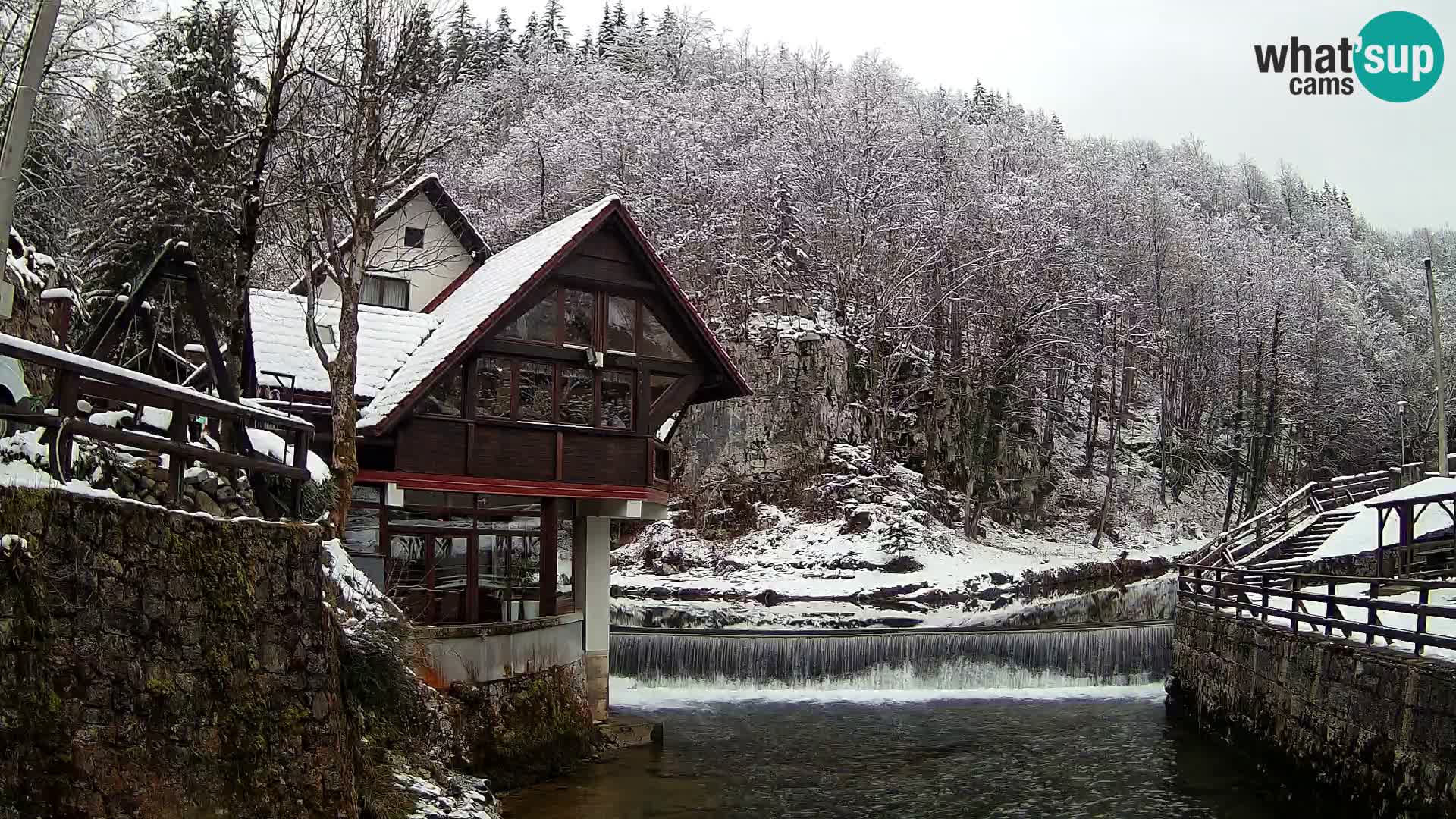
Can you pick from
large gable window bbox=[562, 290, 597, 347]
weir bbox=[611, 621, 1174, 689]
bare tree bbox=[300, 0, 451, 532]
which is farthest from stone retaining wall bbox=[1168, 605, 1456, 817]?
bare tree bbox=[300, 0, 451, 532]

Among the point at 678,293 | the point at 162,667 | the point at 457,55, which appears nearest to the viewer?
the point at 162,667

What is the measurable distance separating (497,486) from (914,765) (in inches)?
310

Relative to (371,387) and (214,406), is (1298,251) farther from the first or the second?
(214,406)

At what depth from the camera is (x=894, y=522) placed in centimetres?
3969

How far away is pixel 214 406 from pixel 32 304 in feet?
20.3

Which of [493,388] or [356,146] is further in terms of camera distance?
[493,388]

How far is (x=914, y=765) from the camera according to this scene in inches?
729

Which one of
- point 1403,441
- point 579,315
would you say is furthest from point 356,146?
point 1403,441

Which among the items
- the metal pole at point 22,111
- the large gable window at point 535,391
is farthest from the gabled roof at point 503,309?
the metal pole at point 22,111

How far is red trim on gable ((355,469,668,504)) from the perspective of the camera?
17906 millimetres

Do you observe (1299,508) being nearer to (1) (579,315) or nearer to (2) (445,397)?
(1) (579,315)

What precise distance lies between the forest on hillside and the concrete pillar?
283 inches

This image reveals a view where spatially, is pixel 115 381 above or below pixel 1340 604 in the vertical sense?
above

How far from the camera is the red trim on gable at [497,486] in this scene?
17.9 m
